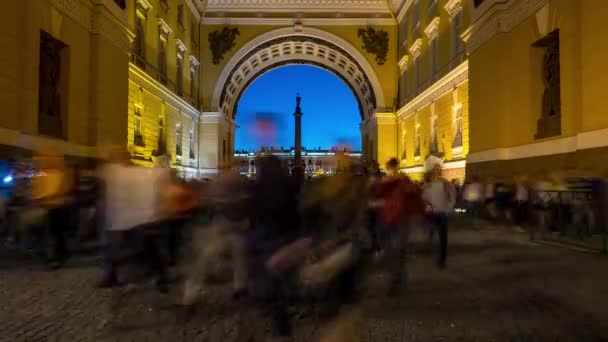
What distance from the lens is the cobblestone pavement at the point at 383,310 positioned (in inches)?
164

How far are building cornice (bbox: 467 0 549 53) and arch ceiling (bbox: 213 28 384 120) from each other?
16.6 metres

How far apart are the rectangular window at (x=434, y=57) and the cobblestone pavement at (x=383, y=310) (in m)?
18.2

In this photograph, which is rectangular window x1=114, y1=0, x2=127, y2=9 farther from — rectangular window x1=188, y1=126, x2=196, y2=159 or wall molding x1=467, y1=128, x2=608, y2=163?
rectangular window x1=188, y1=126, x2=196, y2=159

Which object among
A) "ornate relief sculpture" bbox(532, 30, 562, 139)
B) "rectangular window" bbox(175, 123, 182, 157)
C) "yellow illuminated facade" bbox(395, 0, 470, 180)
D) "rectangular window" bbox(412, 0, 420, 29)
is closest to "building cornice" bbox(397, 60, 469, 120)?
"yellow illuminated facade" bbox(395, 0, 470, 180)

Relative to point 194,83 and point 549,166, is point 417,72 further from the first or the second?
point 549,166

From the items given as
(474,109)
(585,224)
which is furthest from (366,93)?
(585,224)

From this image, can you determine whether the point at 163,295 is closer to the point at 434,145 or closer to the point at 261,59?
the point at 434,145

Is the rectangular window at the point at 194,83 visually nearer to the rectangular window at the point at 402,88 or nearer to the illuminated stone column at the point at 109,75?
the rectangular window at the point at 402,88

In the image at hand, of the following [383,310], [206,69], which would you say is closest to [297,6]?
[206,69]

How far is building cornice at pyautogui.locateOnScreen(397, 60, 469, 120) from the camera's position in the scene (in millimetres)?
19406

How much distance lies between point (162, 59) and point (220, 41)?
327 inches

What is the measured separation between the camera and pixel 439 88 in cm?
2292

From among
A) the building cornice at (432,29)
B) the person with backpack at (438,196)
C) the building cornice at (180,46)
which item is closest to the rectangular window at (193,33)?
the building cornice at (180,46)

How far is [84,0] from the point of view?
1354 centimetres
